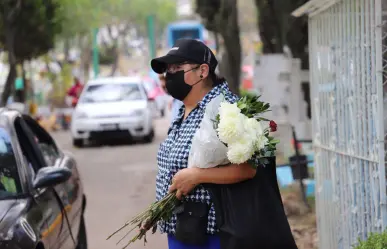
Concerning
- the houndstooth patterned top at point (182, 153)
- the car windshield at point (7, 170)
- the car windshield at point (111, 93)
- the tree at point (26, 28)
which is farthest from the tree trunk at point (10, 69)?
the houndstooth patterned top at point (182, 153)

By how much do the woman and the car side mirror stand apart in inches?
53.4

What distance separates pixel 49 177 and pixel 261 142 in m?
2.09

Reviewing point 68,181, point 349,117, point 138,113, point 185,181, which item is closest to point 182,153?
point 185,181

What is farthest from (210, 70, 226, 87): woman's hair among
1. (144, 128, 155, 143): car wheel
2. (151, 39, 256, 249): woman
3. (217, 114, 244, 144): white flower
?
(144, 128, 155, 143): car wheel

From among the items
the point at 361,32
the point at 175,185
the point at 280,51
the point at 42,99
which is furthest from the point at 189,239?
the point at 42,99

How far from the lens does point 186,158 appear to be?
3855mm

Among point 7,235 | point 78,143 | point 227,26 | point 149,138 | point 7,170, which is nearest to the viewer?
point 7,235

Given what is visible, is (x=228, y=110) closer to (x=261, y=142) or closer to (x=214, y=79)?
(x=261, y=142)

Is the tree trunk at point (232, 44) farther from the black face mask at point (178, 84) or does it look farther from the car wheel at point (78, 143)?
the black face mask at point (178, 84)

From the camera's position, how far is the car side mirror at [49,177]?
17.0 ft

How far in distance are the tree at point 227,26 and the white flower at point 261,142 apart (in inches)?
448

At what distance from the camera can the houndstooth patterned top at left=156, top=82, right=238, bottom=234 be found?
380 centimetres

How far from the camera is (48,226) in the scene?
5.09 meters

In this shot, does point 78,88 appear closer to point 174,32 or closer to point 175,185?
point 175,185
